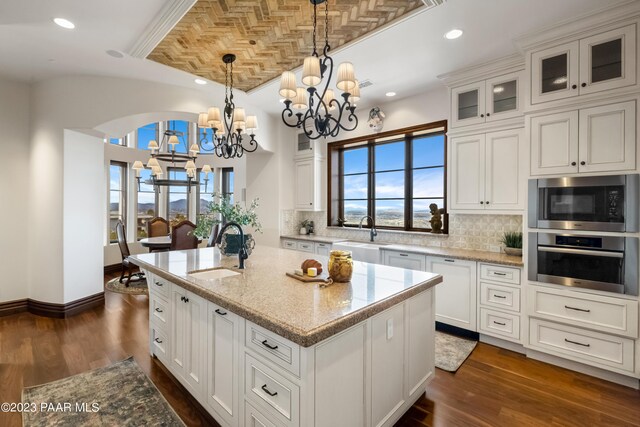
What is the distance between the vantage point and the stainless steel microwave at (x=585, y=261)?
242 centimetres

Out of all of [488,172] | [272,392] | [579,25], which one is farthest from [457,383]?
[579,25]

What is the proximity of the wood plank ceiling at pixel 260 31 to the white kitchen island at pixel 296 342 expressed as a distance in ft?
6.94

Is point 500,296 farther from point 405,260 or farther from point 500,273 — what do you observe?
point 405,260

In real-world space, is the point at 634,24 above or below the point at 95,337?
above

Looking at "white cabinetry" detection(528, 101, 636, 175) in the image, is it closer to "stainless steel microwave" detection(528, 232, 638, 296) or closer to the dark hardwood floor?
"stainless steel microwave" detection(528, 232, 638, 296)

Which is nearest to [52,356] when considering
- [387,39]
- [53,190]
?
[53,190]

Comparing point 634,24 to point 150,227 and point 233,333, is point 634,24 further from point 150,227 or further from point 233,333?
point 150,227

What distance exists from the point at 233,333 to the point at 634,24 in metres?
3.70

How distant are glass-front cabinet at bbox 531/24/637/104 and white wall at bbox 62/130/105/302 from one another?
541 centimetres

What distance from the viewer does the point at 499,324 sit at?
3.12 m

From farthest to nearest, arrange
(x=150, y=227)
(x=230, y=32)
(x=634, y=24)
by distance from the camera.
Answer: (x=150, y=227), (x=230, y=32), (x=634, y=24)

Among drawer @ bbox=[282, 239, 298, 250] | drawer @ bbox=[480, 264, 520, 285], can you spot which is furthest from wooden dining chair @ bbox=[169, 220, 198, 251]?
drawer @ bbox=[480, 264, 520, 285]

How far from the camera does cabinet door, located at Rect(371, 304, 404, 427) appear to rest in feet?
5.62

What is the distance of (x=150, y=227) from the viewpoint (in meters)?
6.36
